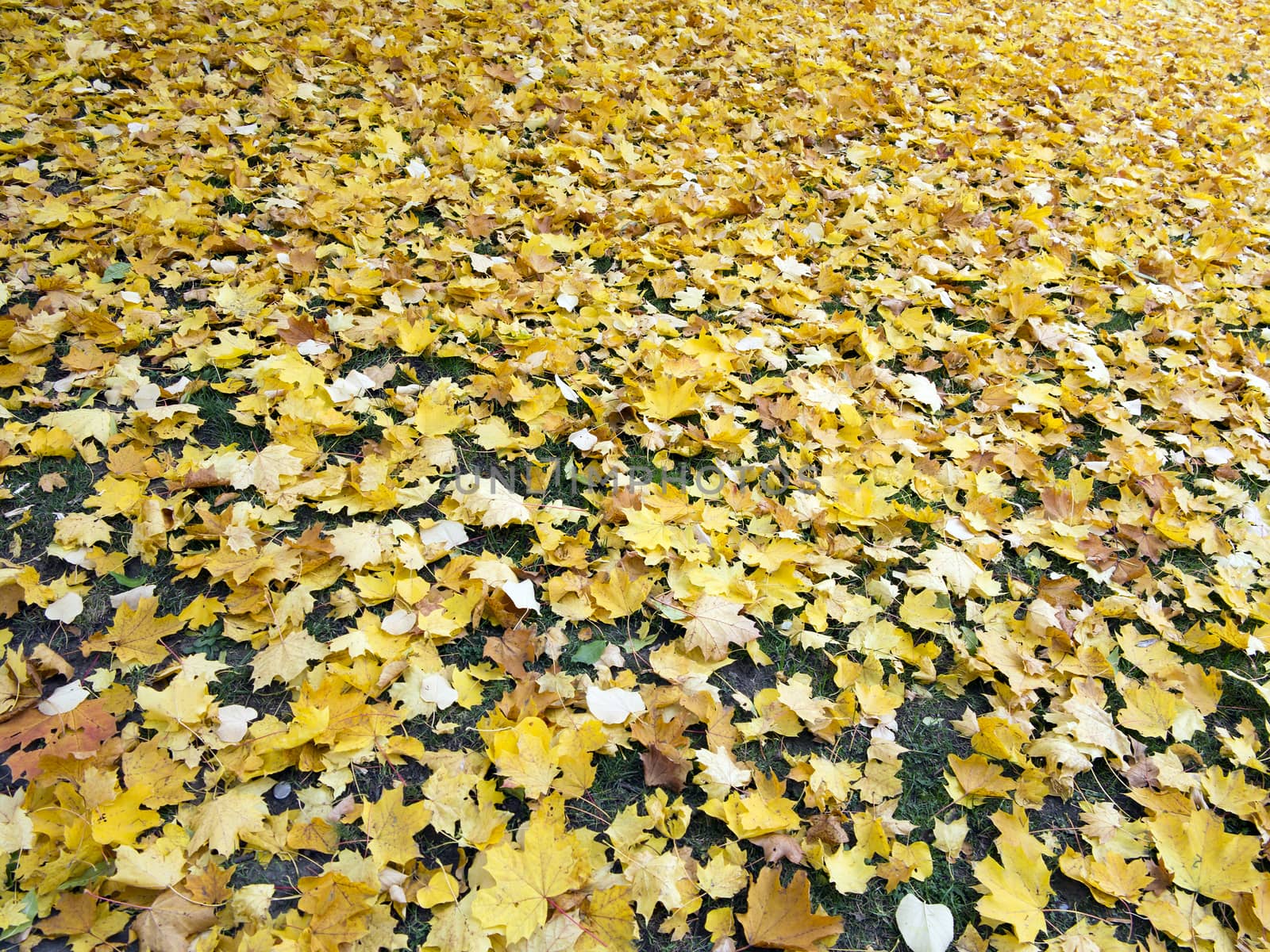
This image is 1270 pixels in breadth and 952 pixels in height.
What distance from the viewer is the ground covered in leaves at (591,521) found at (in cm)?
166

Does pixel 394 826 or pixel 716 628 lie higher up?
pixel 716 628

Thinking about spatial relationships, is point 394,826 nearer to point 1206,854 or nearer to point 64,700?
point 64,700

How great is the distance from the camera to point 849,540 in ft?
7.79

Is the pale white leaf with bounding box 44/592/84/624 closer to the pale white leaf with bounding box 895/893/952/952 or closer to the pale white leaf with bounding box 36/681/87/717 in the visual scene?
the pale white leaf with bounding box 36/681/87/717

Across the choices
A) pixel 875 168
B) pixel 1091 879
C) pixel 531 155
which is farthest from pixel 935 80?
pixel 1091 879

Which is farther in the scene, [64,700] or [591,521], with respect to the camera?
[591,521]

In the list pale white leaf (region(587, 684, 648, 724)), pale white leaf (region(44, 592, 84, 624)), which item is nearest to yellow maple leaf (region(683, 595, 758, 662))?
pale white leaf (region(587, 684, 648, 724))

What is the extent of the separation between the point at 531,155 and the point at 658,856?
3299 millimetres

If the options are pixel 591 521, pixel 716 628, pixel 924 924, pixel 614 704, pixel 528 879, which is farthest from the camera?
pixel 591 521

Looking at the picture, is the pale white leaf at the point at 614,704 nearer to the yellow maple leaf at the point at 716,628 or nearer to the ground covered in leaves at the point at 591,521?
the ground covered in leaves at the point at 591,521

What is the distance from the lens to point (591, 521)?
7.68ft

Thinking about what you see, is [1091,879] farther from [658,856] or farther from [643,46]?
[643,46]

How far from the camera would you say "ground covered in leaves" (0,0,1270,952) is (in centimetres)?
166

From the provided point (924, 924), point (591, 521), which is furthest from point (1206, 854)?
point (591, 521)
